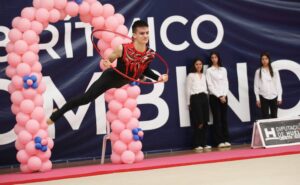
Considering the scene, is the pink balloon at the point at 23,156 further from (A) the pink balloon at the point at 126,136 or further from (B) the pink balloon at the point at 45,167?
(A) the pink balloon at the point at 126,136

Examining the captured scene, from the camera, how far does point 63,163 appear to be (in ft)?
31.1

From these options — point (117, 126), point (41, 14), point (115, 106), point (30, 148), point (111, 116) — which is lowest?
point (30, 148)

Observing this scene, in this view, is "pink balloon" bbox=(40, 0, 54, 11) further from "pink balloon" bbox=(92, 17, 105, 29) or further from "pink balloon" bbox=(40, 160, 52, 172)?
"pink balloon" bbox=(40, 160, 52, 172)

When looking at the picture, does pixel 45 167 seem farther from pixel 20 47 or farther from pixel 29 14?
pixel 29 14

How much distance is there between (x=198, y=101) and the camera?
1002cm

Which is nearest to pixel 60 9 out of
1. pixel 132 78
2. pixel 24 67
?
pixel 24 67

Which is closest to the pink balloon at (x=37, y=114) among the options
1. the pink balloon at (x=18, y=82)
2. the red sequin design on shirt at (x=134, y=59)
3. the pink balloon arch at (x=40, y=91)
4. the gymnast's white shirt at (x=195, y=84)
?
the pink balloon arch at (x=40, y=91)

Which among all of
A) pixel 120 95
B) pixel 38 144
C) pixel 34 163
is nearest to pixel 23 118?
pixel 38 144

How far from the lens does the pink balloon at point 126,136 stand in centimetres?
852

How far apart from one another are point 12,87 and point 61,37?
167cm

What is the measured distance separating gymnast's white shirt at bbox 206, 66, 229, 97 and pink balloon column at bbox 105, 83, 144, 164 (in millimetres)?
1980

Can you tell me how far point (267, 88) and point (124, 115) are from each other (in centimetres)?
314

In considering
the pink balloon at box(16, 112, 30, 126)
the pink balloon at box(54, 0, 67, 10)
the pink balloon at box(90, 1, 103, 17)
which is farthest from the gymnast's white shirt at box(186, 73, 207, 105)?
the pink balloon at box(16, 112, 30, 126)

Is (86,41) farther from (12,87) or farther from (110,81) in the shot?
(110,81)
